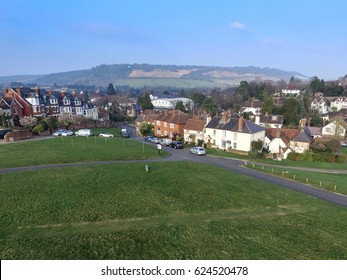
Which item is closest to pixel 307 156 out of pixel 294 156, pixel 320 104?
pixel 294 156

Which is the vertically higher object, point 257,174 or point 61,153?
point 61,153

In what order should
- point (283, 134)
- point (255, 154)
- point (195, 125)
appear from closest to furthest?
point (255, 154) < point (283, 134) < point (195, 125)

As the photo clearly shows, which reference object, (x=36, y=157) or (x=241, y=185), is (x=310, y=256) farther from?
(x=36, y=157)

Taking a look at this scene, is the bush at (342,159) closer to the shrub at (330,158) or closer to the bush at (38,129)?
the shrub at (330,158)

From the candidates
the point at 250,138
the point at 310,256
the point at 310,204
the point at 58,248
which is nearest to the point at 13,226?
the point at 58,248

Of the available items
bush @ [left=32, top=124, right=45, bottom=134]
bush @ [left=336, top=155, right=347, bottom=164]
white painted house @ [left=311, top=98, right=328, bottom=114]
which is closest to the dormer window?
bush @ [left=32, top=124, right=45, bottom=134]

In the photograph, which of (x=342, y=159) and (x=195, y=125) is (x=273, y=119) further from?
(x=342, y=159)

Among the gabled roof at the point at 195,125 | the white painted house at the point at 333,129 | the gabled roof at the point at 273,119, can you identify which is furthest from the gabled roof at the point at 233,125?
the white painted house at the point at 333,129

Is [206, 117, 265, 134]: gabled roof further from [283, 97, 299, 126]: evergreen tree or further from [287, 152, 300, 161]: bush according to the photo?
[283, 97, 299, 126]: evergreen tree
